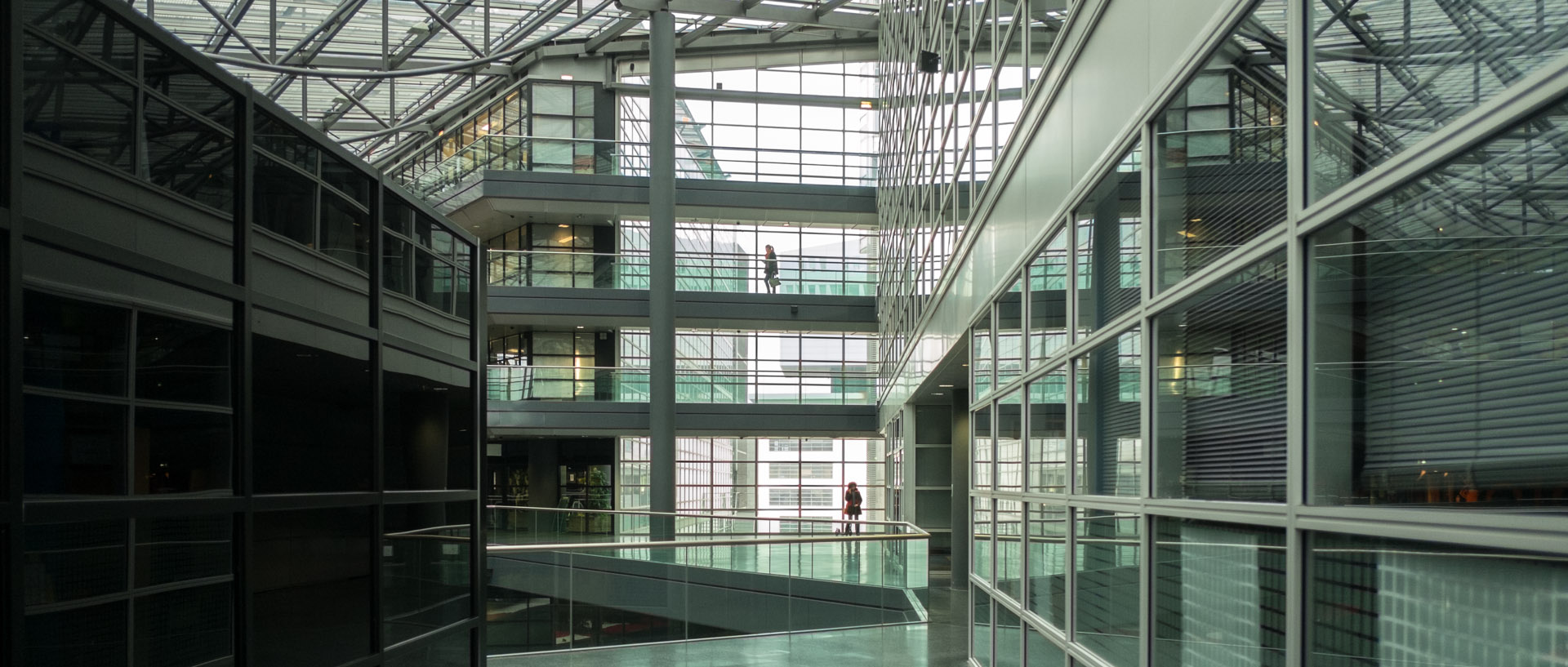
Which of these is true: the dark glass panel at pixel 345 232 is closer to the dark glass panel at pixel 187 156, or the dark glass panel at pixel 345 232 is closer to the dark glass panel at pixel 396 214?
the dark glass panel at pixel 396 214

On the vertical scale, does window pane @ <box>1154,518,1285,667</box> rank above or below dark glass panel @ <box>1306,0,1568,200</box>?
below

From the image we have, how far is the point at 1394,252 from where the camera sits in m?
2.97

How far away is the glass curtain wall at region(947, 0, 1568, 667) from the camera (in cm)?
243

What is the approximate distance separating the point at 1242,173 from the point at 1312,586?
1.58 meters

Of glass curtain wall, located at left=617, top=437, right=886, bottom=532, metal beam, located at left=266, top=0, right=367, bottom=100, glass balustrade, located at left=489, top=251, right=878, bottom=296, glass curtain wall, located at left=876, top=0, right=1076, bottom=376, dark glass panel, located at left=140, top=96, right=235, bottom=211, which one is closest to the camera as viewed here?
dark glass panel, located at left=140, top=96, right=235, bottom=211

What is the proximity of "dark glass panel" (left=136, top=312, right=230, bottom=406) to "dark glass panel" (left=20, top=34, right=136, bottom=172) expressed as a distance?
0.70m

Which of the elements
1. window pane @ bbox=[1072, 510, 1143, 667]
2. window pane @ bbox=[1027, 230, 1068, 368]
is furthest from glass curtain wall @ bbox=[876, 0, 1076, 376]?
window pane @ bbox=[1072, 510, 1143, 667]

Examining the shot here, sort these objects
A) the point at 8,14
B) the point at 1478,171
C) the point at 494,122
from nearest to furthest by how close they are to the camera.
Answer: the point at 1478,171 < the point at 8,14 < the point at 494,122

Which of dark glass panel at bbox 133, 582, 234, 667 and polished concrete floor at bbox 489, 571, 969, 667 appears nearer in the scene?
dark glass panel at bbox 133, 582, 234, 667

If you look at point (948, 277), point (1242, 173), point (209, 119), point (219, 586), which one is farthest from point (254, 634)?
point (948, 277)

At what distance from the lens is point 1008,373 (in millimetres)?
10203

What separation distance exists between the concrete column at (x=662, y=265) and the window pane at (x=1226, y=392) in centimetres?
2337

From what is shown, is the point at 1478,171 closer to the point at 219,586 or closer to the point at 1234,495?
the point at 1234,495

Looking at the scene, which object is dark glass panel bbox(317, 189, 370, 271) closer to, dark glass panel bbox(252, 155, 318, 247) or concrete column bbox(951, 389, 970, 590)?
dark glass panel bbox(252, 155, 318, 247)
